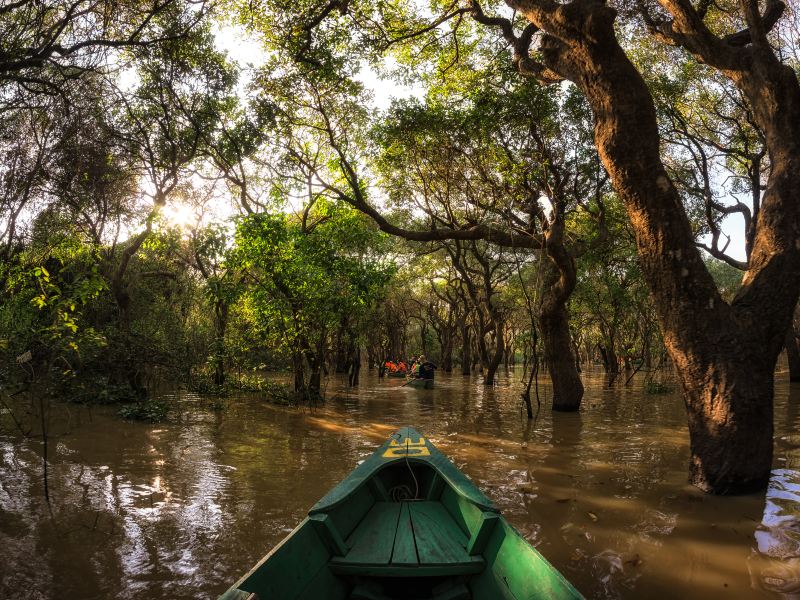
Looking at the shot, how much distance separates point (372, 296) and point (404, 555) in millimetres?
10578

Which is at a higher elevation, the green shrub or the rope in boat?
the rope in boat

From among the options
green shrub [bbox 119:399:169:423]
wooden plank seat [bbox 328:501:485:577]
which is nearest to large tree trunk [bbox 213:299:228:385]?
green shrub [bbox 119:399:169:423]

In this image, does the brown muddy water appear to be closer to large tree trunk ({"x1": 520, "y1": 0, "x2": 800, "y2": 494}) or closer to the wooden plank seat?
large tree trunk ({"x1": 520, "y1": 0, "x2": 800, "y2": 494})

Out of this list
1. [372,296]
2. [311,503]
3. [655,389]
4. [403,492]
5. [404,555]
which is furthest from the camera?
[655,389]

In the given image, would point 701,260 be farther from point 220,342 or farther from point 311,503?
point 220,342

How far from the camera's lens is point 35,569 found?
148 inches

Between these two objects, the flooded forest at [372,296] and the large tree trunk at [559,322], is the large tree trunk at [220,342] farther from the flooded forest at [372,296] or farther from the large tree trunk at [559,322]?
the large tree trunk at [559,322]

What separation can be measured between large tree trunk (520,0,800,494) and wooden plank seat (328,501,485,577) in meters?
3.16

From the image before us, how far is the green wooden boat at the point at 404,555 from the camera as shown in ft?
7.93

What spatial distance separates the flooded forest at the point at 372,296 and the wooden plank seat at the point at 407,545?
1.3 inches

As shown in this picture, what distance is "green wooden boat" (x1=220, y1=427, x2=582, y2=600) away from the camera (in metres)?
2.42

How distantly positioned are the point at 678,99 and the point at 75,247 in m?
17.2

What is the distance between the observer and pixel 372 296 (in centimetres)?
1355

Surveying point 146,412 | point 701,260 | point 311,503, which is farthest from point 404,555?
point 146,412
